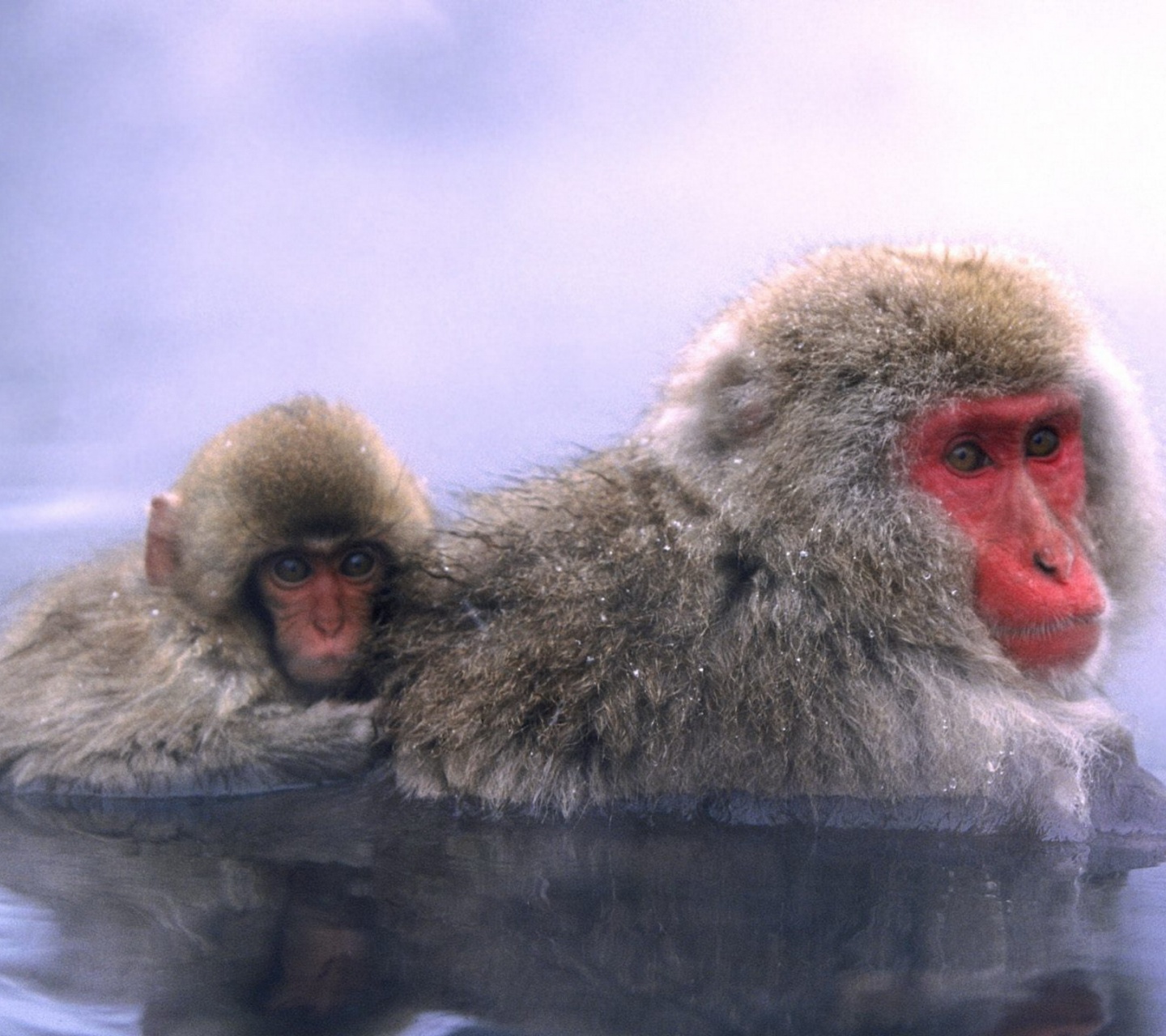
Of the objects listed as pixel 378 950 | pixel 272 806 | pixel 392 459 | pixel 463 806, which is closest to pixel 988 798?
pixel 463 806

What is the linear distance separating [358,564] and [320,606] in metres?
0.14

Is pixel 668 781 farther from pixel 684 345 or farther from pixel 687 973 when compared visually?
pixel 684 345

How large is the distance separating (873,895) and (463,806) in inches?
26.6

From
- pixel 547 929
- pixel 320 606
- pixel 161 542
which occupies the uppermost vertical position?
pixel 161 542

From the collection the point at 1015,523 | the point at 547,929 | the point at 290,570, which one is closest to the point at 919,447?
the point at 1015,523

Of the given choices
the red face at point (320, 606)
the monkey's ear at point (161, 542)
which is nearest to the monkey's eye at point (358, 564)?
the red face at point (320, 606)

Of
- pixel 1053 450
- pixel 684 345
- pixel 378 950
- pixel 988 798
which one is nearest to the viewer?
pixel 378 950

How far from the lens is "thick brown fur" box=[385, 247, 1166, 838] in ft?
6.86

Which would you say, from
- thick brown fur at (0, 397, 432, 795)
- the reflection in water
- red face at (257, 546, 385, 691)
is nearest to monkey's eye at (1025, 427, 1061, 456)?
the reflection in water

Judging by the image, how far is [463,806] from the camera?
7.08ft

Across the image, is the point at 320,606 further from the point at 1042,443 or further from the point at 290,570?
the point at 1042,443

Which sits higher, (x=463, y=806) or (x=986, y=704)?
(x=986, y=704)

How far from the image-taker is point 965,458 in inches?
89.7

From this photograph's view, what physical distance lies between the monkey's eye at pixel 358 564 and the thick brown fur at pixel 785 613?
0.37 meters
